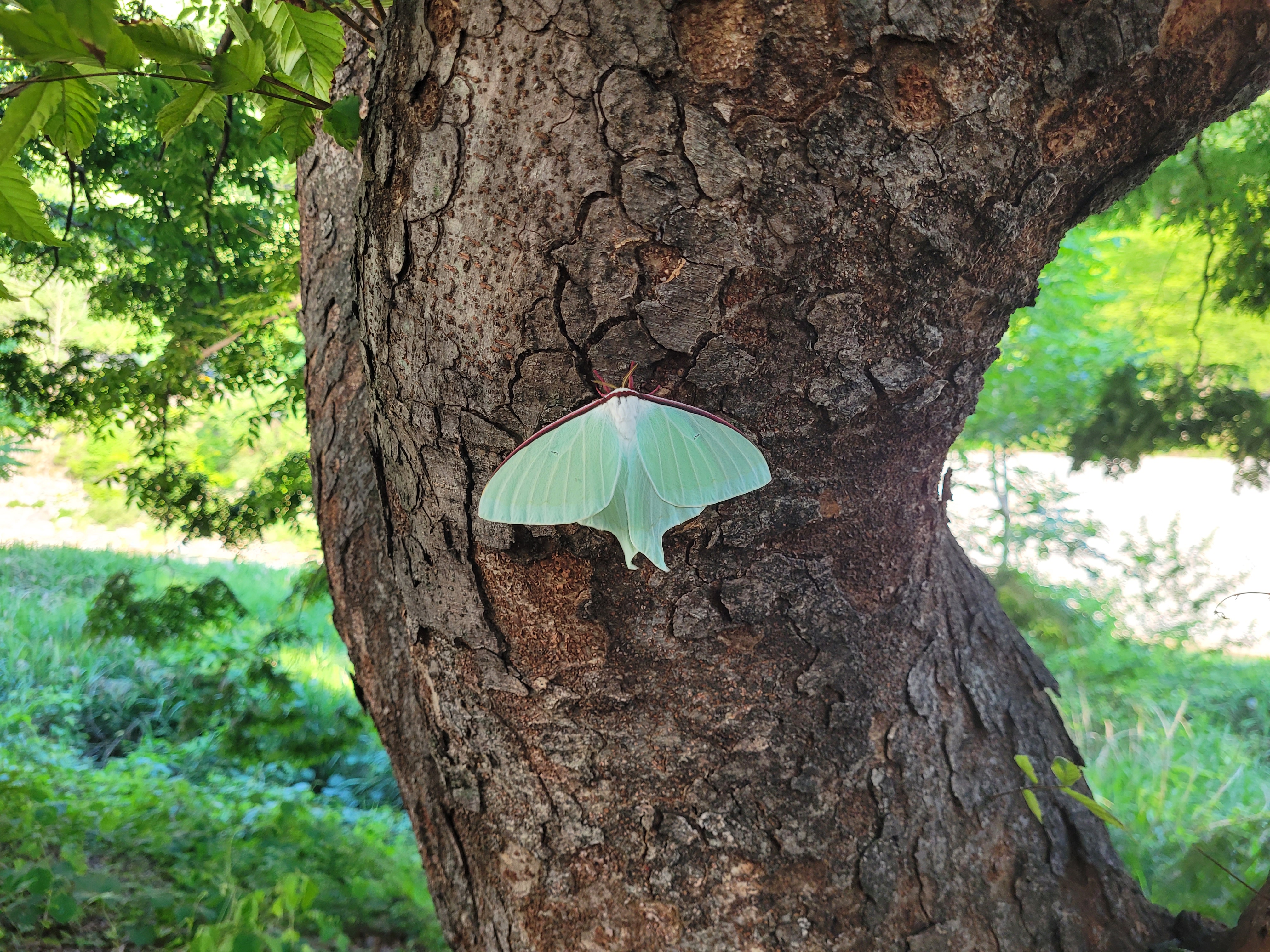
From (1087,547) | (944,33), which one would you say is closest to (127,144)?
(944,33)

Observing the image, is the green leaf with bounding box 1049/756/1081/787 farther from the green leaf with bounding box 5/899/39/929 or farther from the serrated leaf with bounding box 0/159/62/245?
the green leaf with bounding box 5/899/39/929

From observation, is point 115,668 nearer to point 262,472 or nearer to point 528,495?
point 262,472

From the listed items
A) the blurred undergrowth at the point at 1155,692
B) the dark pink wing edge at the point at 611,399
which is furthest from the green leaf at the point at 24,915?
the blurred undergrowth at the point at 1155,692

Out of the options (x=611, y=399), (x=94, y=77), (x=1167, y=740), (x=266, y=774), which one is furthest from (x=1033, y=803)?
(x=266, y=774)

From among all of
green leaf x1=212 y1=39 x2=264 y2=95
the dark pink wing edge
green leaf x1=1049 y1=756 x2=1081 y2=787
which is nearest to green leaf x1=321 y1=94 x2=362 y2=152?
green leaf x1=212 y1=39 x2=264 y2=95

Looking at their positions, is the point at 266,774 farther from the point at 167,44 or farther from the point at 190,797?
the point at 167,44

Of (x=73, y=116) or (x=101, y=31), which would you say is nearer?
(x=101, y=31)
